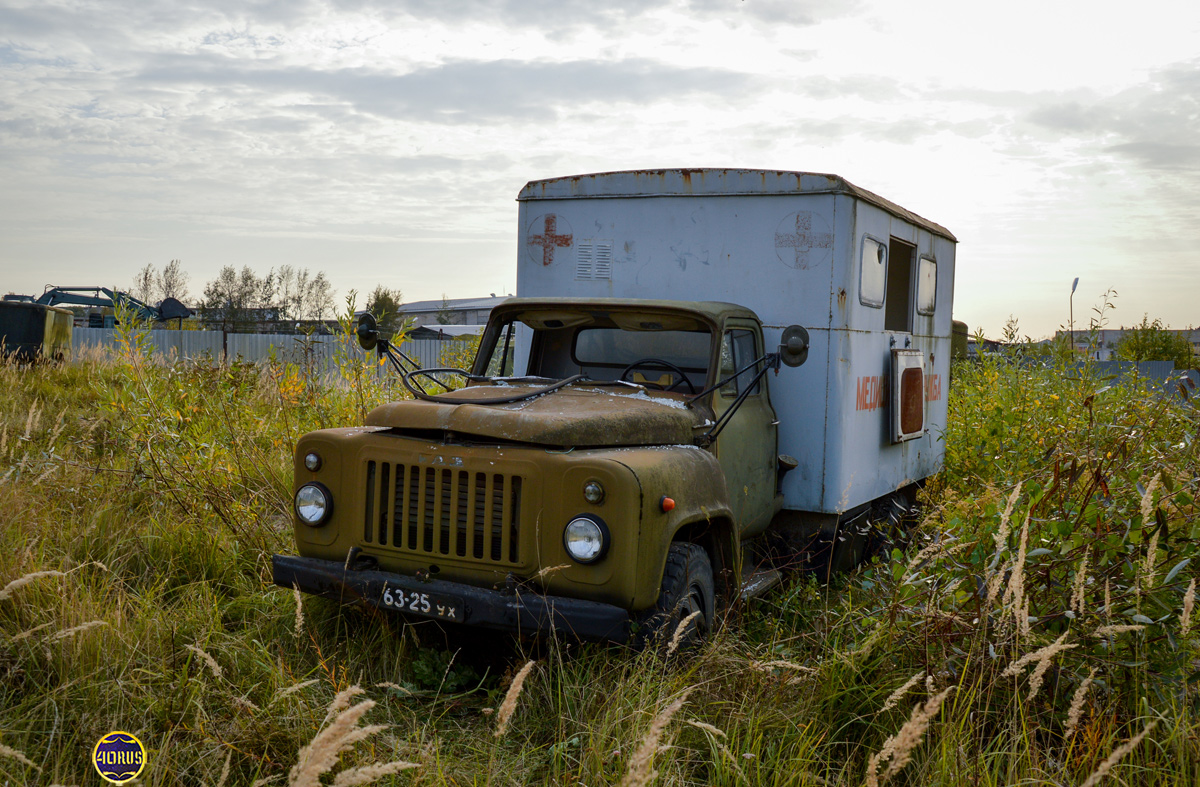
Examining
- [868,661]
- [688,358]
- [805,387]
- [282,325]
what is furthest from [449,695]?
[282,325]

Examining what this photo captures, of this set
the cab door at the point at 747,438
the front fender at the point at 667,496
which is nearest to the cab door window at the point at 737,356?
the cab door at the point at 747,438

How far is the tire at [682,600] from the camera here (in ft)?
12.3

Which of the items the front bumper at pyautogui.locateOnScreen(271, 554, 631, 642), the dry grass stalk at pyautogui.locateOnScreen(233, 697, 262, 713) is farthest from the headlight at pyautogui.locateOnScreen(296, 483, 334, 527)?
the dry grass stalk at pyautogui.locateOnScreen(233, 697, 262, 713)

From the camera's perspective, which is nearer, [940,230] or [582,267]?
[582,267]

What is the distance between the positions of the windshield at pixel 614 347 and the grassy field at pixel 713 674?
1427 mm

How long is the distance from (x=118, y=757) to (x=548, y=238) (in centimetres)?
447

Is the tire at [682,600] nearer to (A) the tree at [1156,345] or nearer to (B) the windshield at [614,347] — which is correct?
(B) the windshield at [614,347]

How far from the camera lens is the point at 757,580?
5094 millimetres

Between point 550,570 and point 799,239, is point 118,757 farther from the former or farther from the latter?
point 799,239

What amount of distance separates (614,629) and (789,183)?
349 cm

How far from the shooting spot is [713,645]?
3756mm

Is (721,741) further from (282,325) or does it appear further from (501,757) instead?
(282,325)

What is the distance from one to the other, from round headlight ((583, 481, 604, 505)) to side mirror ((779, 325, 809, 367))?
1356mm

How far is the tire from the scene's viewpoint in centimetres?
373
